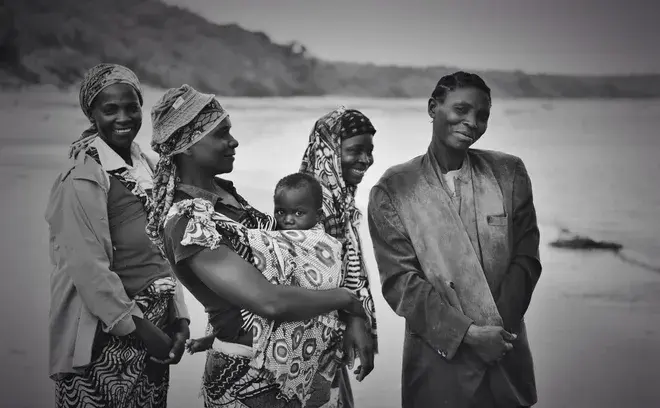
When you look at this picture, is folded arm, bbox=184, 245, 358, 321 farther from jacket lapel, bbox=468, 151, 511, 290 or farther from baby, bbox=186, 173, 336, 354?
jacket lapel, bbox=468, 151, 511, 290

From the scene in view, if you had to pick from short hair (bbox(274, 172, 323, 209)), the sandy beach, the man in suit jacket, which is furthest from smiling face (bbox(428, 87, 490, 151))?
the sandy beach

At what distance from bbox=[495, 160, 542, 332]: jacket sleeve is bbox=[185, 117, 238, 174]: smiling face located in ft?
3.45

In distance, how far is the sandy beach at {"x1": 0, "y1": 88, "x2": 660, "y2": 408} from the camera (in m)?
4.26

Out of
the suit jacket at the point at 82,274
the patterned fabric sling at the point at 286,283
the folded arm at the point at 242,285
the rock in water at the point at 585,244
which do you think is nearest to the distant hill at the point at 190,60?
the rock in water at the point at 585,244

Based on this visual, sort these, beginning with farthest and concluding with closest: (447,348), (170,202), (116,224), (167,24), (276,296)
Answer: (167,24), (116,224), (447,348), (170,202), (276,296)

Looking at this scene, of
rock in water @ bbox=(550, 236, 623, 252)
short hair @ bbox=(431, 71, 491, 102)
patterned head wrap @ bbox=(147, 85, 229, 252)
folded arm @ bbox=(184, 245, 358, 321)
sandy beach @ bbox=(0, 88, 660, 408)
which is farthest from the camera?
rock in water @ bbox=(550, 236, 623, 252)

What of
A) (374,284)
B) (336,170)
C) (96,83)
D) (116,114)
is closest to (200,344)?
(336,170)

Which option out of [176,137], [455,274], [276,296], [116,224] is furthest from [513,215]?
[116,224]

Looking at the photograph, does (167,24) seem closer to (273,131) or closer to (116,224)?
(273,131)

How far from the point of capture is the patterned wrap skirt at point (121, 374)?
2881 millimetres

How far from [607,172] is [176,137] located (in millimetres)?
3018

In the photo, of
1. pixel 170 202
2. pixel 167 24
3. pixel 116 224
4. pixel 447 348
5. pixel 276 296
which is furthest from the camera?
pixel 167 24

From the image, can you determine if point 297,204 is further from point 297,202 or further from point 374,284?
point 374,284

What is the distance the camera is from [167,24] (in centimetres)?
454
